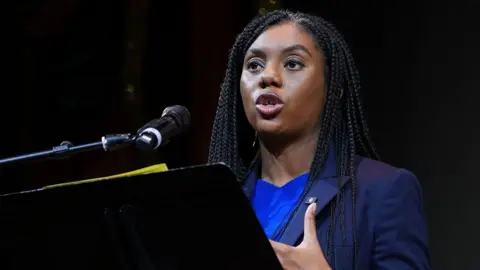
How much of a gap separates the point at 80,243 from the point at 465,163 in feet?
6.21

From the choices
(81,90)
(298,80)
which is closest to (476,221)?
(298,80)

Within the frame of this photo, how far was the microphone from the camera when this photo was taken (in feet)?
5.12

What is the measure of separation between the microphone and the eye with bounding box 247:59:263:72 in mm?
362

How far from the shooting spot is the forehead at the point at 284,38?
197 centimetres

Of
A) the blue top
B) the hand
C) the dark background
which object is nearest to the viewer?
the hand

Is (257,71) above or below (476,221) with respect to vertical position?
above

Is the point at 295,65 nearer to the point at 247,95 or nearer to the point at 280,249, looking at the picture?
the point at 247,95

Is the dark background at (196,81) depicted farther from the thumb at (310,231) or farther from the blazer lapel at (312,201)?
the thumb at (310,231)

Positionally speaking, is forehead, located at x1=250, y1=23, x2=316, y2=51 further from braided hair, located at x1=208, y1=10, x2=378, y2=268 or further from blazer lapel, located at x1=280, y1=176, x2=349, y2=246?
blazer lapel, located at x1=280, y1=176, x2=349, y2=246

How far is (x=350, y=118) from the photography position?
2035 millimetres

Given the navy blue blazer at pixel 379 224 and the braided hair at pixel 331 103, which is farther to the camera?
the braided hair at pixel 331 103

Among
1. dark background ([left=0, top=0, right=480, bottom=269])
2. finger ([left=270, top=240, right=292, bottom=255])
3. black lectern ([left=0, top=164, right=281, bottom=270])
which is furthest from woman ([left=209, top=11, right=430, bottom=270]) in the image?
dark background ([left=0, top=0, right=480, bottom=269])

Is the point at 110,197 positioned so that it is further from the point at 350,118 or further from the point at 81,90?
the point at 81,90

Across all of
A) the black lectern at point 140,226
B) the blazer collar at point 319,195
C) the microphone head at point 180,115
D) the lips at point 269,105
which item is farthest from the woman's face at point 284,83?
the black lectern at point 140,226
